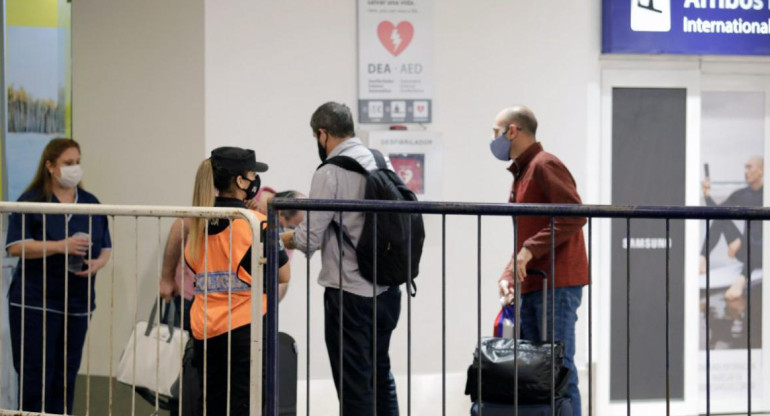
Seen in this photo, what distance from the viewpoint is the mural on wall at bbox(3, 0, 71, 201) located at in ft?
21.8

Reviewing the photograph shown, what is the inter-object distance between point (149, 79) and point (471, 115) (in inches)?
78.8

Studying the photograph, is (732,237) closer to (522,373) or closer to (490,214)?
(522,373)

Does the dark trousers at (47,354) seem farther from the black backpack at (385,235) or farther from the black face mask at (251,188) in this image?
the black backpack at (385,235)

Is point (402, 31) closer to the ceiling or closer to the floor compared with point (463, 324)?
closer to the ceiling

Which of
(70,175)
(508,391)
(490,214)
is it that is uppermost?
(70,175)

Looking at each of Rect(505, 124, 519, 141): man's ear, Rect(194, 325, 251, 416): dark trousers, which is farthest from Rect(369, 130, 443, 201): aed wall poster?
Rect(194, 325, 251, 416): dark trousers

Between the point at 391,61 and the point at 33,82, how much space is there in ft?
7.37

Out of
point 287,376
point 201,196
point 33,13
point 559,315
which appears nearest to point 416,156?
point 559,315

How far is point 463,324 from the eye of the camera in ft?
22.4

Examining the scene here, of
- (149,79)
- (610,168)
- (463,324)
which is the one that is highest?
(149,79)

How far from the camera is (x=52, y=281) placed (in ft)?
18.9

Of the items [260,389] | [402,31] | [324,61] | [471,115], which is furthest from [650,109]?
[260,389]

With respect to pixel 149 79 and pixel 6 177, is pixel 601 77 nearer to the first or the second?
pixel 149 79

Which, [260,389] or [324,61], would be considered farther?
[324,61]
